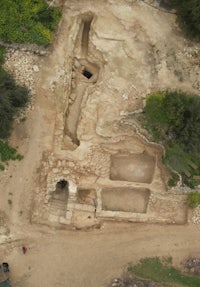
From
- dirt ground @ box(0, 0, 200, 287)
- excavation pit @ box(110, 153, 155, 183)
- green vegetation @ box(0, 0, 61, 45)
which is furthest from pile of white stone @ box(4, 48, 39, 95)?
excavation pit @ box(110, 153, 155, 183)

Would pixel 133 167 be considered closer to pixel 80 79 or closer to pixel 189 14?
pixel 80 79

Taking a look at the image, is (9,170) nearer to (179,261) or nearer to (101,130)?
(101,130)

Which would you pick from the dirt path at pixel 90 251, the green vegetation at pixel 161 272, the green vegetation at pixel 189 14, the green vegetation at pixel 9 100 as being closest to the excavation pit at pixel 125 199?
the dirt path at pixel 90 251

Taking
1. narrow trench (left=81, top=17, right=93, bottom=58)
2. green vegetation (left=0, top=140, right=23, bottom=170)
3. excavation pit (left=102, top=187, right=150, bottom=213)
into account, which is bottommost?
excavation pit (left=102, top=187, right=150, bottom=213)

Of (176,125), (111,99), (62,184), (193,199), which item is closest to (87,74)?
(111,99)

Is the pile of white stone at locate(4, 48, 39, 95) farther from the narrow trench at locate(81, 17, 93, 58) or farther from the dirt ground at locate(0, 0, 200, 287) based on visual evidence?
the narrow trench at locate(81, 17, 93, 58)

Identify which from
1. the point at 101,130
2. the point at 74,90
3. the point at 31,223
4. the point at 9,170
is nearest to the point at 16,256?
the point at 31,223
